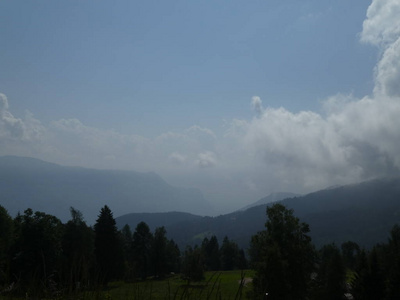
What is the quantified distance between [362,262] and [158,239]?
49982 mm

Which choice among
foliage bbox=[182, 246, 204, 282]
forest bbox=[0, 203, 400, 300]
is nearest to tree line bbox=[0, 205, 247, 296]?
forest bbox=[0, 203, 400, 300]

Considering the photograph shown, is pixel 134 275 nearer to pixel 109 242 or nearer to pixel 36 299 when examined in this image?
pixel 36 299

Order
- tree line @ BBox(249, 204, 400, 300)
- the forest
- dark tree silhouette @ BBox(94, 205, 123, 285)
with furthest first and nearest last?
1. dark tree silhouette @ BBox(94, 205, 123, 285)
2. the forest
3. tree line @ BBox(249, 204, 400, 300)

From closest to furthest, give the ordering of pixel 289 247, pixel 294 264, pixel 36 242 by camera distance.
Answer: pixel 294 264
pixel 289 247
pixel 36 242

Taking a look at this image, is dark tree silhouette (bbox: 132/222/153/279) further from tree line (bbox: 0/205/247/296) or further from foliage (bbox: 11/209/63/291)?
foliage (bbox: 11/209/63/291)

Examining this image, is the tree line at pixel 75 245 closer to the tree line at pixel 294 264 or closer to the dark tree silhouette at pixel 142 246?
the dark tree silhouette at pixel 142 246

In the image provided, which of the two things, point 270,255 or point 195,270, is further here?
point 270,255

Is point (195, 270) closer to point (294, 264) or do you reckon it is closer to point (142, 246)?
point (294, 264)

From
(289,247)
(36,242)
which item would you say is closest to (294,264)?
(289,247)

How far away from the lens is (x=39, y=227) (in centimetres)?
3912

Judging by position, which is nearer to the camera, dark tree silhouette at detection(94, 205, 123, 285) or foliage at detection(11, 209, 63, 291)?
foliage at detection(11, 209, 63, 291)

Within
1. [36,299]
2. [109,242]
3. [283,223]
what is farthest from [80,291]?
[109,242]

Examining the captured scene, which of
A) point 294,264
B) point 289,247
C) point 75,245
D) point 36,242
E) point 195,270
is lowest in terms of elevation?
point 294,264

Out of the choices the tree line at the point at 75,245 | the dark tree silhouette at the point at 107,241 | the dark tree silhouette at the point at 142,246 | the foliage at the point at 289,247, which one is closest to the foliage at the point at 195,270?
the tree line at the point at 75,245
